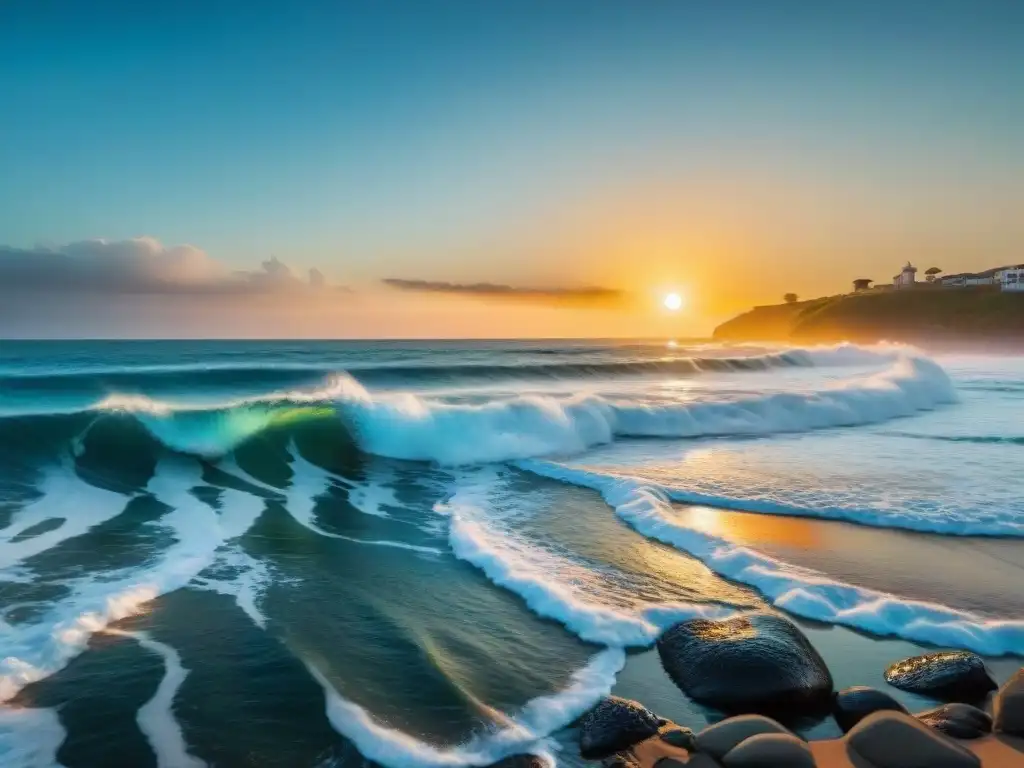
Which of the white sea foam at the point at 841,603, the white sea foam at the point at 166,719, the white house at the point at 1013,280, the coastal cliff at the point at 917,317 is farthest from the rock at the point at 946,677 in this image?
the white house at the point at 1013,280

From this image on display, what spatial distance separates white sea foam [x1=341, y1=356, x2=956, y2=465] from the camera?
14.5 m

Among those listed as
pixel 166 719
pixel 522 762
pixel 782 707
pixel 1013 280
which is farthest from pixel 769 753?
pixel 1013 280

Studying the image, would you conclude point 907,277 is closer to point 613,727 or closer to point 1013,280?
point 1013,280

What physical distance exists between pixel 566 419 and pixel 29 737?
1310cm

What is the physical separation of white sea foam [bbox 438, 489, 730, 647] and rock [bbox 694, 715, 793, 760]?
4.35 ft

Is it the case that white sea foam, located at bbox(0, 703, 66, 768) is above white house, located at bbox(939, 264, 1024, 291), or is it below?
below

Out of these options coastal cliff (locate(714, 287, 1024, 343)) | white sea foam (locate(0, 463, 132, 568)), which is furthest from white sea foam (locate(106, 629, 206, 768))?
coastal cliff (locate(714, 287, 1024, 343))

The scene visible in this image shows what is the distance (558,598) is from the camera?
583 cm

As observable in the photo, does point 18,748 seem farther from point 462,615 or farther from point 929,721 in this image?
point 929,721

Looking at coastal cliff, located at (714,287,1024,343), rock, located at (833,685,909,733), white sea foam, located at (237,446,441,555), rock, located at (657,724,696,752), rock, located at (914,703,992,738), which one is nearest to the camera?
rock, located at (657,724,696,752)

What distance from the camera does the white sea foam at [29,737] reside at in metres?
3.55

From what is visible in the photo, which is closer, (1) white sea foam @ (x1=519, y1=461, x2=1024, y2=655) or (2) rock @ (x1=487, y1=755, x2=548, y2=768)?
(2) rock @ (x1=487, y1=755, x2=548, y2=768)

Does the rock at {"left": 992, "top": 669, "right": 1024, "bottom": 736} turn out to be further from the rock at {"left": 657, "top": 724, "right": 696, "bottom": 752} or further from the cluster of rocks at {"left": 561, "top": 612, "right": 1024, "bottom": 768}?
the rock at {"left": 657, "top": 724, "right": 696, "bottom": 752}

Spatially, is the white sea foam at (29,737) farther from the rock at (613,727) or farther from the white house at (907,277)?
the white house at (907,277)
